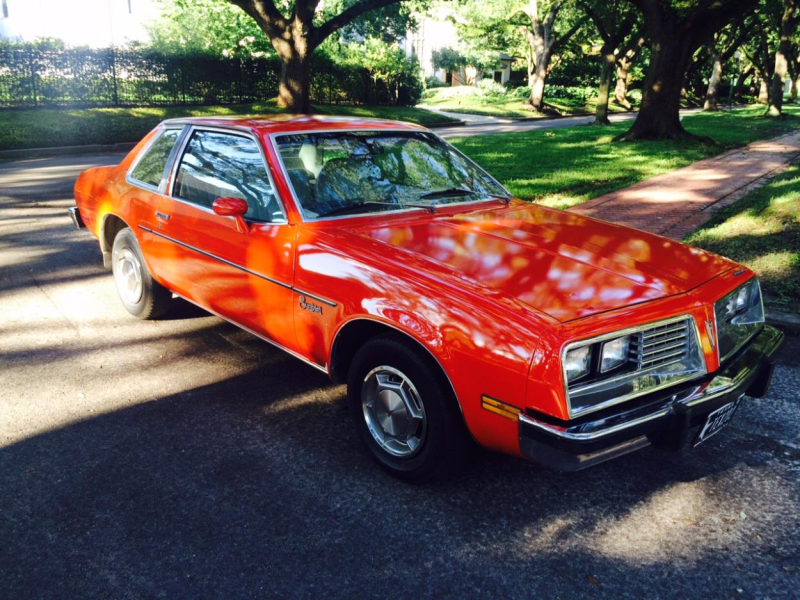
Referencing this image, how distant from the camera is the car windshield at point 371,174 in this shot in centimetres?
387

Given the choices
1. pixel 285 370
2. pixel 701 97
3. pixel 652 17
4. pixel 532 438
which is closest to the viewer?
pixel 532 438

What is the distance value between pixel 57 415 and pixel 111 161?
40.2 feet

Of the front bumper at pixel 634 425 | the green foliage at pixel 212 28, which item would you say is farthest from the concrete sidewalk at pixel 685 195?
the green foliage at pixel 212 28

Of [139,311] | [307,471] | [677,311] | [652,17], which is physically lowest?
[307,471]

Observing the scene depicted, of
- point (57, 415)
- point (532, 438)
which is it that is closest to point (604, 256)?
point (532, 438)

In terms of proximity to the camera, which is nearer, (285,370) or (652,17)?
(285,370)

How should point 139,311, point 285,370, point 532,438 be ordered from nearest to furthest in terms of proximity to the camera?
1. point 532,438
2. point 285,370
3. point 139,311

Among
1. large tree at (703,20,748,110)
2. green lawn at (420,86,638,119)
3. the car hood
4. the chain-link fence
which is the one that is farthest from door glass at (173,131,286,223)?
large tree at (703,20,748,110)

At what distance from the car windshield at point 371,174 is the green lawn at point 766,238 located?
116 inches

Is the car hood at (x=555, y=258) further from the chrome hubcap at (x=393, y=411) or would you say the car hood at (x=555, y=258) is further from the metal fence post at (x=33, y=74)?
the metal fence post at (x=33, y=74)

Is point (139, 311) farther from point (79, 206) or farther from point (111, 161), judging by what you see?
point (111, 161)

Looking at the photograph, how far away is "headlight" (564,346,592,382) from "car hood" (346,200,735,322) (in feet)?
0.46

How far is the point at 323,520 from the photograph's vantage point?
2.98 m

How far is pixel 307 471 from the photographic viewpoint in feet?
11.0
